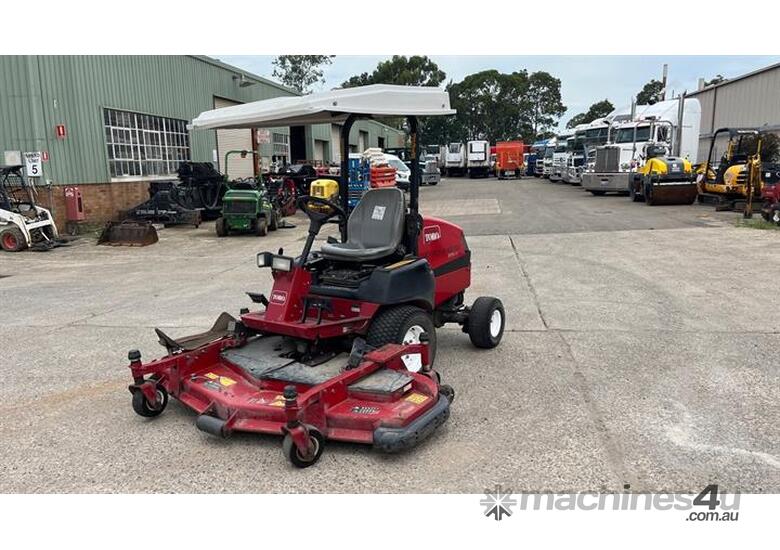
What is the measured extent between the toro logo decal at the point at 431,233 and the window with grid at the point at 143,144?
45.9ft

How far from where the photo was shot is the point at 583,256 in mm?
10203

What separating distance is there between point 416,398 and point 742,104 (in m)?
32.7

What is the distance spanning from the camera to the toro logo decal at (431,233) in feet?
16.2

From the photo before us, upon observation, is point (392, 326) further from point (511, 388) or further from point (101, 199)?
point (101, 199)

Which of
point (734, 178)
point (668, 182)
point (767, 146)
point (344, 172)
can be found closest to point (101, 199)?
point (344, 172)

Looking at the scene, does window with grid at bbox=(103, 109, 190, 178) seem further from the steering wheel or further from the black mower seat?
the black mower seat

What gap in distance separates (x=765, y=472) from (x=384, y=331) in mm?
2346

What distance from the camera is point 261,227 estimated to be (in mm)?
14609

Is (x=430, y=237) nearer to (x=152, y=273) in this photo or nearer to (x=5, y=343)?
(x=5, y=343)

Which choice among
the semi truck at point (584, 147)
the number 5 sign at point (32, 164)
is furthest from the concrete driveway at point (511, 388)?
the semi truck at point (584, 147)

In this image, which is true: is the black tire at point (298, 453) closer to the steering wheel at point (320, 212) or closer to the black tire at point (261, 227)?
the steering wheel at point (320, 212)

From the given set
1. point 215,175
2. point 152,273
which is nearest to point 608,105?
point 215,175

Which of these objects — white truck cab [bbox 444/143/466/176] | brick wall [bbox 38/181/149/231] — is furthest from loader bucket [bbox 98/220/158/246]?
white truck cab [bbox 444/143/466/176]

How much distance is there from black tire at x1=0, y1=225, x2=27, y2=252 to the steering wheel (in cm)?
1010
